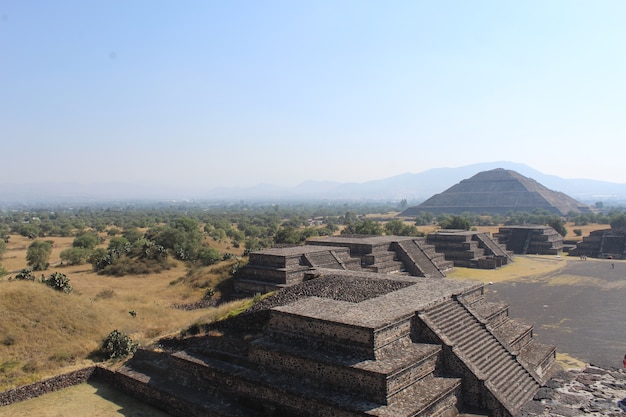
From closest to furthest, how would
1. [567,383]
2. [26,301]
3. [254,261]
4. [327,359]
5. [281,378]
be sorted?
[327,359], [281,378], [567,383], [26,301], [254,261]

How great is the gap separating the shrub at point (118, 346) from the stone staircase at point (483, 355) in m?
11.3

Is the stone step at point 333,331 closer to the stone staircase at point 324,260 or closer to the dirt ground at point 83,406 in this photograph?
the dirt ground at point 83,406

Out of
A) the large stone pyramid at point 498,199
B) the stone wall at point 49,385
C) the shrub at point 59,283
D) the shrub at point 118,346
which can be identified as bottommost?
the stone wall at point 49,385

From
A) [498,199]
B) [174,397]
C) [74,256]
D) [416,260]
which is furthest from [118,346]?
[498,199]

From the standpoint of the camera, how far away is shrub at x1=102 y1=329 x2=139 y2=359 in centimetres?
1720

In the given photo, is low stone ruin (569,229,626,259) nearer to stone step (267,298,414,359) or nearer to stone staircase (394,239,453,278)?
stone staircase (394,239,453,278)

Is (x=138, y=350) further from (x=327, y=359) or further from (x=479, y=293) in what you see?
(x=479, y=293)

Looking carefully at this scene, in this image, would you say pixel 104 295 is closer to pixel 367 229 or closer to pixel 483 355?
pixel 483 355

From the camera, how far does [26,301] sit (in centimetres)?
1948

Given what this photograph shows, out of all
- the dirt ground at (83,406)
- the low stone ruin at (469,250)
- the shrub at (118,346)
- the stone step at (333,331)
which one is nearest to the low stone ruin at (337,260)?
the low stone ruin at (469,250)

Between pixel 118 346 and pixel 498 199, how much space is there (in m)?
145

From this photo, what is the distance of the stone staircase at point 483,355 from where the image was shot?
486 inches

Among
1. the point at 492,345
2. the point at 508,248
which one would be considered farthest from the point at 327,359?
the point at 508,248

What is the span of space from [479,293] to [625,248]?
4274 centimetres
